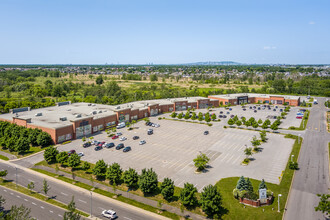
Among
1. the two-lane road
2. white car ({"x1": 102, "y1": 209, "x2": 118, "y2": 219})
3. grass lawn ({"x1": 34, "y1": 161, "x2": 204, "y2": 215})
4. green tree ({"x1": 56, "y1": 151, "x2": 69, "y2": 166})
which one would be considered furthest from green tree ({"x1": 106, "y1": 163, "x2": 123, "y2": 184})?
the two-lane road

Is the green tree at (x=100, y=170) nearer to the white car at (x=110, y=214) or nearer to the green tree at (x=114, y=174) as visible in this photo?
the green tree at (x=114, y=174)

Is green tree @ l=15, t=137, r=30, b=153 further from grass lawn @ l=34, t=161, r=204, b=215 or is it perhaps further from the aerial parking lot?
the aerial parking lot

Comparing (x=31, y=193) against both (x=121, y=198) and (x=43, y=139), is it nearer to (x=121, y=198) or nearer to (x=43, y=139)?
(x=121, y=198)

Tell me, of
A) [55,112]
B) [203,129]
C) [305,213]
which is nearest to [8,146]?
[55,112]

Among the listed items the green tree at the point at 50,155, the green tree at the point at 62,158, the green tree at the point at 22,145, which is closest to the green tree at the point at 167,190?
the green tree at the point at 62,158

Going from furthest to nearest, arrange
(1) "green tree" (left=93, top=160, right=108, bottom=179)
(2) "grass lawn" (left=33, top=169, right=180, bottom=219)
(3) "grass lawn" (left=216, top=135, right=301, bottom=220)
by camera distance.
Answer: (1) "green tree" (left=93, top=160, right=108, bottom=179) → (2) "grass lawn" (left=33, top=169, right=180, bottom=219) → (3) "grass lawn" (left=216, top=135, right=301, bottom=220)

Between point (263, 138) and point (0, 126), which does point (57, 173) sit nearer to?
point (0, 126)
